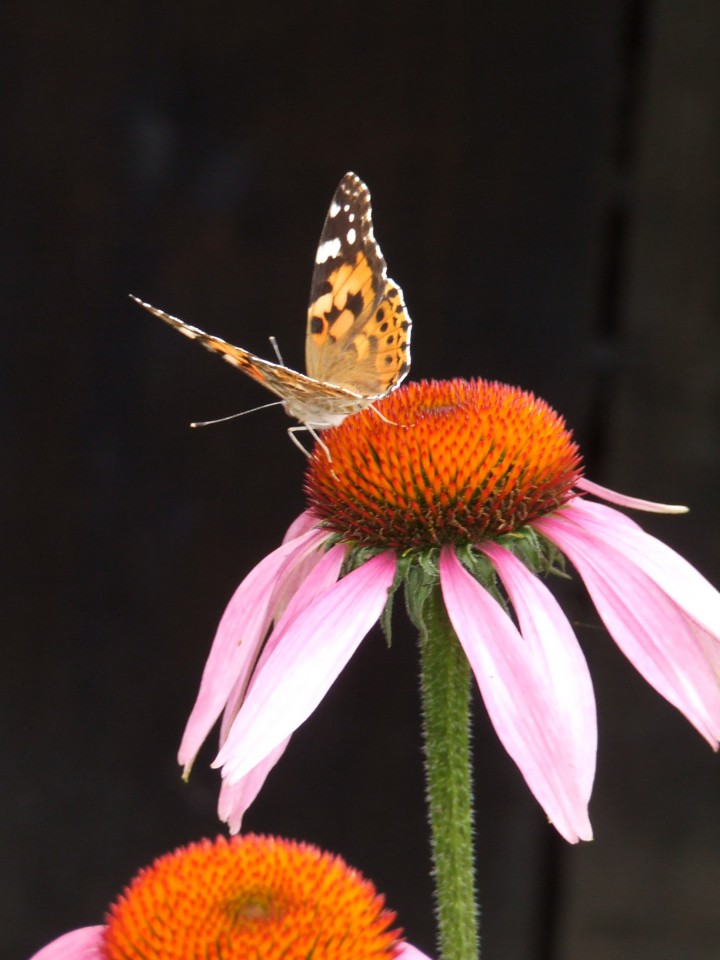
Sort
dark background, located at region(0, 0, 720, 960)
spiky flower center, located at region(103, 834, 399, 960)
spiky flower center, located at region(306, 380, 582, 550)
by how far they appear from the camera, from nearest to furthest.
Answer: spiky flower center, located at region(103, 834, 399, 960) < spiky flower center, located at region(306, 380, 582, 550) < dark background, located at region(0, 0, 720, 960)

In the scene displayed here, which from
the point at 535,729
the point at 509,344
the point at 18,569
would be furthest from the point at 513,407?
the point at 18,569

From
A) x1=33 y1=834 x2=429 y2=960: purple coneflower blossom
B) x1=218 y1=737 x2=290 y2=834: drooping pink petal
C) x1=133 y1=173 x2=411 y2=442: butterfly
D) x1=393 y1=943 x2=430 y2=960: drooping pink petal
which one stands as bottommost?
x1=393 y1=943 x2=430 y2=960: drooping pink petal

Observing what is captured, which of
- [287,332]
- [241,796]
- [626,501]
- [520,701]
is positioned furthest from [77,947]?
[287,332]

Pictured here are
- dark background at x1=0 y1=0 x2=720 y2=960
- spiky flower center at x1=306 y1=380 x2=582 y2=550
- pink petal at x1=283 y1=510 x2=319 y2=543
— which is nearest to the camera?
spiky flower center at x1=306 y1=380 x2=582 y2=550

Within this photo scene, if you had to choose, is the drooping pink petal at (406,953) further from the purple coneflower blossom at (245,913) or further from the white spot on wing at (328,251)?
the white spot on wing at (328,251)

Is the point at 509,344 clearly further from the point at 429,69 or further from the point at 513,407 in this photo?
the point at 513,407

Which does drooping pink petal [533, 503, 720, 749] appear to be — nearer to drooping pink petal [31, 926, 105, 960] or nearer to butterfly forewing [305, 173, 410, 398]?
butterfly forewing [305, 173, 410, 398]

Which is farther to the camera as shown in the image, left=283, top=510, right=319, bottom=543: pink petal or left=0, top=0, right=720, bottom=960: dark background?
left=0, top=0, right=720, bottom=960: dark background

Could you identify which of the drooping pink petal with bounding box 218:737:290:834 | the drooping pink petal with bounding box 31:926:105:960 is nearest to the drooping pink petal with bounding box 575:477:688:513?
the drooping pink petal with bounding box 218:737:290:834
